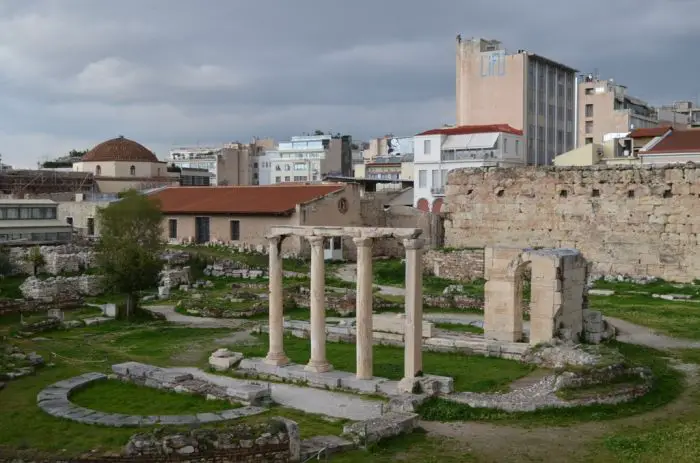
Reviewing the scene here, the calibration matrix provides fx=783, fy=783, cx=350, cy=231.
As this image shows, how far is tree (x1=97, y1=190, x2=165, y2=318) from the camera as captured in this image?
102 ft

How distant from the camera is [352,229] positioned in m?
19.9

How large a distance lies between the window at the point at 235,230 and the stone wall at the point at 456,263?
12.1m

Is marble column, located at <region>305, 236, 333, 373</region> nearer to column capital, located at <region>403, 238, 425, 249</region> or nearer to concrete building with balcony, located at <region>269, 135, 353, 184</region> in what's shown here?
column capital, located at <region>403, 238, 425, 249</region>

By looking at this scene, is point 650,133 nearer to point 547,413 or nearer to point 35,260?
point 35,260

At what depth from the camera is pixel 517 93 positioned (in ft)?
204

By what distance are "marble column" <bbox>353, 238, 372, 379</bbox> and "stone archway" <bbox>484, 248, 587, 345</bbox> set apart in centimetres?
626

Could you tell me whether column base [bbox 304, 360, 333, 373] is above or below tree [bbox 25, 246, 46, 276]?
below

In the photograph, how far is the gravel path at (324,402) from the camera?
56.3ft

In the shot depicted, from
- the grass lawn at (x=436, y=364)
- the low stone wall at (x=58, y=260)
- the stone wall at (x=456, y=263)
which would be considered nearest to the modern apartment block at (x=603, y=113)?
the stone wall at (x=456, y=263)

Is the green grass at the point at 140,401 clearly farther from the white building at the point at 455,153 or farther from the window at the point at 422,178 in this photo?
the window at the point at 422,178

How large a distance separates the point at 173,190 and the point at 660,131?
33.6 metres

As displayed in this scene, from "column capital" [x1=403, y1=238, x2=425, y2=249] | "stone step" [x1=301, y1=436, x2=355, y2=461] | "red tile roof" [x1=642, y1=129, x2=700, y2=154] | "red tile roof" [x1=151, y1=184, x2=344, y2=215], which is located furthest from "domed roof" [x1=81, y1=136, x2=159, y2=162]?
"stone step" [x1=301, y1=436, x2=355, y2=461]

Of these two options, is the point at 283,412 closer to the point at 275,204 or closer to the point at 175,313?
the point at 175,313

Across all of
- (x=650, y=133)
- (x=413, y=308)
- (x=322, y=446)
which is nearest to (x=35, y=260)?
(x=413, y=308)
